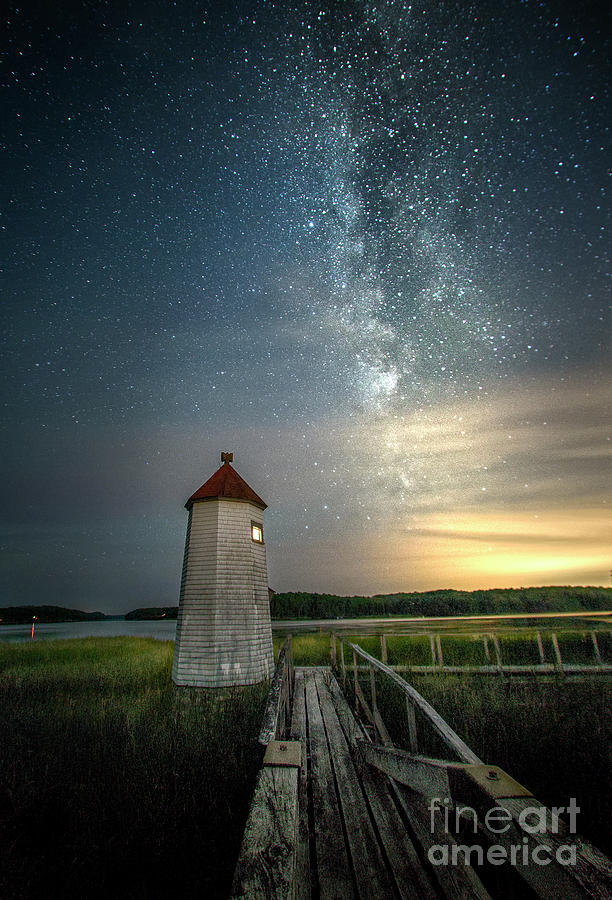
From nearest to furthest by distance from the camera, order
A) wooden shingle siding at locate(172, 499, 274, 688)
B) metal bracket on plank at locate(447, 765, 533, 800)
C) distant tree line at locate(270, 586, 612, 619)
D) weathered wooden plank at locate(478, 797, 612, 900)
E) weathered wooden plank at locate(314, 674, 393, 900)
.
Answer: weathered wooden plank at locate(478, 797, 612, 900) < metal bracket on plank at locate(447, 765, 533, 800) < weathered wooden plank at locate(314, 674, 393, 900) < wooden shingle siding at locate(172, 499, 274, 688) < distant tree line at locate(270, 586, 612, 619)

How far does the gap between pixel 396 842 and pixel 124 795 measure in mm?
5105

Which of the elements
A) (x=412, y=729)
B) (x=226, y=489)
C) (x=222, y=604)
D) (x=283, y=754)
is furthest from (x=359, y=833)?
(x=226, y=489)

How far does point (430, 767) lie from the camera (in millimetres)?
2570

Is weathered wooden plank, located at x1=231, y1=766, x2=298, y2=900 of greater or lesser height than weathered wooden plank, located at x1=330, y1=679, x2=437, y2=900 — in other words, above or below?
above

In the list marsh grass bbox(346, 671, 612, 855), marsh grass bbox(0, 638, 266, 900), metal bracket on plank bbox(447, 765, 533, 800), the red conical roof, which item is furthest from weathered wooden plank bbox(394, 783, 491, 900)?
the red conical roof

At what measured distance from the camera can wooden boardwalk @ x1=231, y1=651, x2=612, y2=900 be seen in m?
1.41

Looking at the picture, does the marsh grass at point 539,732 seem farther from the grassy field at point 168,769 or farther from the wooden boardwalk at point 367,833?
the wooden boardwalk at point 367,833

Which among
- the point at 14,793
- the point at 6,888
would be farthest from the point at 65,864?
the point at 14,793

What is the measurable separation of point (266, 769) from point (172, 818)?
550cm

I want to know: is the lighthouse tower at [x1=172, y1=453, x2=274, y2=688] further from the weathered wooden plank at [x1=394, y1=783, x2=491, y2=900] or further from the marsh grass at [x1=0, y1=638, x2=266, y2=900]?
the weathered wooden plank at [x1=394, y1=783, x2=491, y2=900]

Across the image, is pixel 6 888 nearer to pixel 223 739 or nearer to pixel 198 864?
pixel 198 864

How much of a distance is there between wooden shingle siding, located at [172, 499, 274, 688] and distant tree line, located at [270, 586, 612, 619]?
74.6ft

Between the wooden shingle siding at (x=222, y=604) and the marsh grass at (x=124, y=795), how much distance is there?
5.71 ft

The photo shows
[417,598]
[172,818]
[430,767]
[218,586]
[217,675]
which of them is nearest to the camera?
[430,767]
